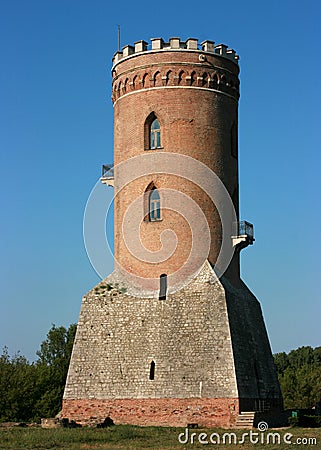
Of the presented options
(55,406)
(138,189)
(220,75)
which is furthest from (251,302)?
(55,406)

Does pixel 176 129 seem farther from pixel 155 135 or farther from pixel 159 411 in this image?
pixel 159 411

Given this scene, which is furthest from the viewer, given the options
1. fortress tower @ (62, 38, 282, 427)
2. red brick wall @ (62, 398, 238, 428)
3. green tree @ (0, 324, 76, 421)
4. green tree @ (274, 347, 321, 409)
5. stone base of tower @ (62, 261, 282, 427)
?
green tree @ (274, 347, 321, 409)

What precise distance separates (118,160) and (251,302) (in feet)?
26.0

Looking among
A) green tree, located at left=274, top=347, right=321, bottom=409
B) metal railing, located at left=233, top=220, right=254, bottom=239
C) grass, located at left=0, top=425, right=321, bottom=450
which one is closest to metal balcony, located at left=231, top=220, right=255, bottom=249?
metal railing, located at left=233, top=220, right=254, bottom=239

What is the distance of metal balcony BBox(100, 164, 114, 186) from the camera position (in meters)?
29.9

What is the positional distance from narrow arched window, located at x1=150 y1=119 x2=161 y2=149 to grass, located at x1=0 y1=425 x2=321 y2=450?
1079 cm

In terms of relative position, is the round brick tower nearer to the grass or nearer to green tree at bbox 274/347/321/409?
the grass

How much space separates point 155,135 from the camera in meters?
28.4

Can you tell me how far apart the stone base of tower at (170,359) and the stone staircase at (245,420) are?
18 centimetres

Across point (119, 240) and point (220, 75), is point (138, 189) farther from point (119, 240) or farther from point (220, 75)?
point (220, 75)

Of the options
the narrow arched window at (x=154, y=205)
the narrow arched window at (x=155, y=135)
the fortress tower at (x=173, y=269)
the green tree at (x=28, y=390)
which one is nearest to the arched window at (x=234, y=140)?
the fortress tower at (x=173, y=269)

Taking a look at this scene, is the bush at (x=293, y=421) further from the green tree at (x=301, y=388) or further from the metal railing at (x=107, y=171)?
the green tree at (x=301, y=388)

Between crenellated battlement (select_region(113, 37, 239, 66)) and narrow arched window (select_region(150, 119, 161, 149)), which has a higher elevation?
crenellated battlement (select_region(113, 37, 239, 66))

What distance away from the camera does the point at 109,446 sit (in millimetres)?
19219
